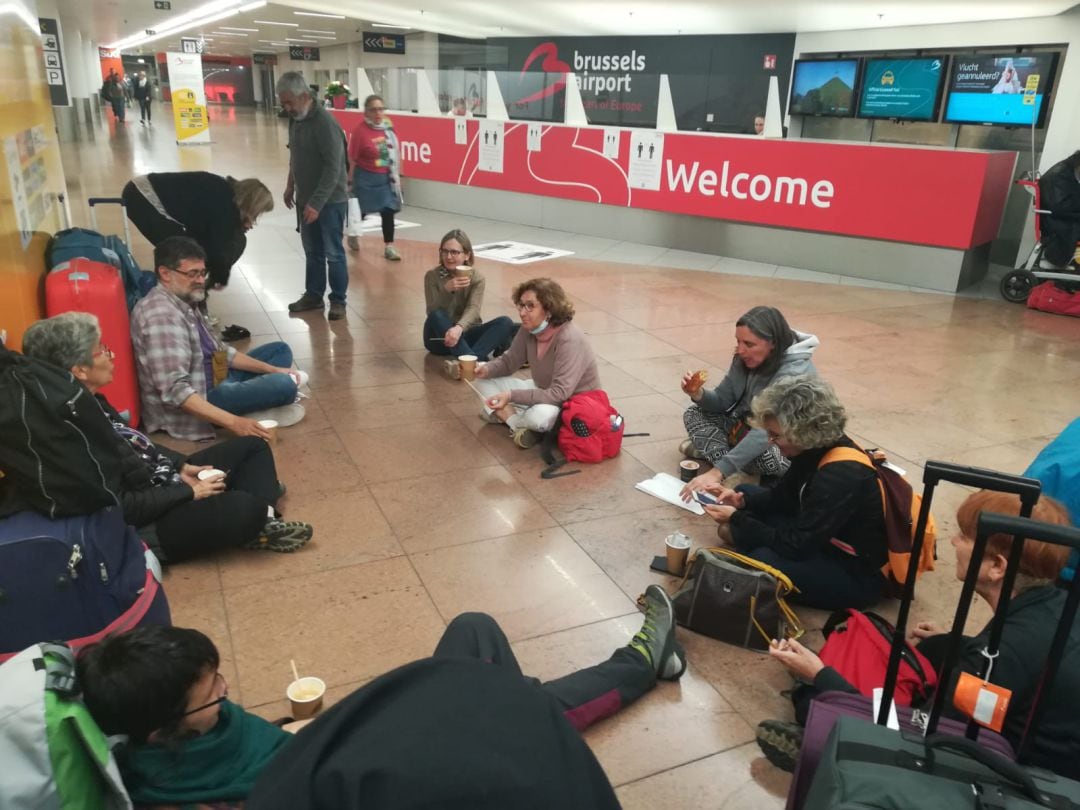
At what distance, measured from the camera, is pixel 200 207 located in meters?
5.85

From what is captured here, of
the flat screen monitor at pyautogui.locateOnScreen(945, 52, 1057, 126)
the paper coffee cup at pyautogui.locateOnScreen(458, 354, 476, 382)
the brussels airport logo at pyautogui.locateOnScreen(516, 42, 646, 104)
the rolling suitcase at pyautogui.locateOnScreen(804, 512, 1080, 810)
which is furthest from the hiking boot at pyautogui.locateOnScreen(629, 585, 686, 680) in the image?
the brussels airport logo at pyautogui.locateOnScreen(516, 42, 646, 104)

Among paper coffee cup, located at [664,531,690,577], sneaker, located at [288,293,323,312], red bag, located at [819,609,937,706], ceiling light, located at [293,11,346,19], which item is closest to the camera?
red bag, located at [819,609,937,706]

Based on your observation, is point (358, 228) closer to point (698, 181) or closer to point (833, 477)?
point (698, 181)

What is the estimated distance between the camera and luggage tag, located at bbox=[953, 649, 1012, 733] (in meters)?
1.52

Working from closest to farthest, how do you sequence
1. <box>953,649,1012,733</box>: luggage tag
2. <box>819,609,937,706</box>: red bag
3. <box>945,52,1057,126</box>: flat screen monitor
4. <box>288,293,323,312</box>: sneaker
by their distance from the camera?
<box>953,649,1012,733</box>: luggage tag
<box>819,609,937,706</box>: red bag
<box>288,293,323,312</box>: sneaker
<box>945,52,1057,126</box>: flat screen monitor

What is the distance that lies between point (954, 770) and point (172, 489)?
2.83 m

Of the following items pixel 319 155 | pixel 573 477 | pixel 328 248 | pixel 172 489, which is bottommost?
pixel 573 477

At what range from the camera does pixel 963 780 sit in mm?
1411

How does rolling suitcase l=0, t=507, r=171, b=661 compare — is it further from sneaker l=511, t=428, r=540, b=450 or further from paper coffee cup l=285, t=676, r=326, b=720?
sneaker l=511, t=428, r=540, b=450

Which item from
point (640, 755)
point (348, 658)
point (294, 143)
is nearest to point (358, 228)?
point (294, 143)

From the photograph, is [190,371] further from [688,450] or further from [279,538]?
[688,450]

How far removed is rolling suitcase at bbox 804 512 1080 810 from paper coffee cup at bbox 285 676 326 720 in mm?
1490

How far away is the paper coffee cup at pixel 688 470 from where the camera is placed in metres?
4.23

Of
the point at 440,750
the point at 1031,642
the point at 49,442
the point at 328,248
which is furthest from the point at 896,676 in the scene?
the point at 328,248
